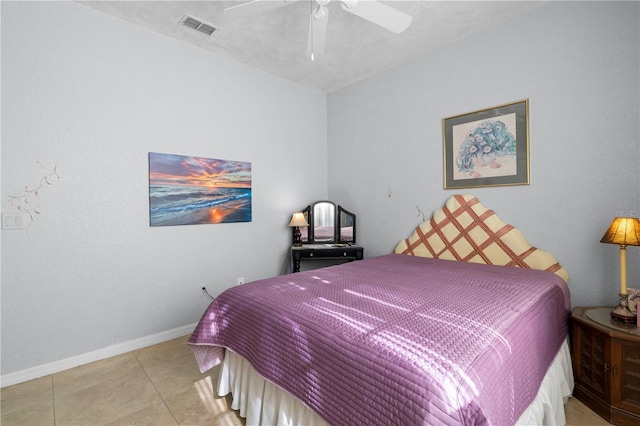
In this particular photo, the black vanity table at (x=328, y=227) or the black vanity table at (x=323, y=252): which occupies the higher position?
the black vanity table at (x=328, y=227)

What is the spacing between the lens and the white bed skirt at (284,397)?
1346 mm

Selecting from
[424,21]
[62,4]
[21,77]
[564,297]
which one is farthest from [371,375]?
[62,4]

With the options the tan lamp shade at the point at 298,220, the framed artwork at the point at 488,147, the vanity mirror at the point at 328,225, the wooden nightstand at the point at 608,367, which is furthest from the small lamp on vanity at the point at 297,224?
the wooden nightstand at the point at 608,367

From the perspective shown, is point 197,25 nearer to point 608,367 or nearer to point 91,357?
point 91,357

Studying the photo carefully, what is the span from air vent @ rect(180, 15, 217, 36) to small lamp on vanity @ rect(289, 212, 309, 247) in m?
1.96

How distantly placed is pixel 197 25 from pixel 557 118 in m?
2.94

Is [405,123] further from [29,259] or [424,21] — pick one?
[29,259]

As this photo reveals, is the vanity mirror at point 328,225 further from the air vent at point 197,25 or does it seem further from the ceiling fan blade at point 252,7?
the ceiling fan blade at point 252,7

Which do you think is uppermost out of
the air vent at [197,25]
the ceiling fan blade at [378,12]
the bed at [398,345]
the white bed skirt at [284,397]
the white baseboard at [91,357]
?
the air vent at [197,25]

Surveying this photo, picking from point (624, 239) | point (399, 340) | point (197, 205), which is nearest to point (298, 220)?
point (197, 205)

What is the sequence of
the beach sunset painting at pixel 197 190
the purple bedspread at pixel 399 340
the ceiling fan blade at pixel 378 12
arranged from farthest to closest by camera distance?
the beach sunset painting at pixel 197 190, the ceiling fan blade at pixel 378 12, the purple bedspread at pixel 399 340

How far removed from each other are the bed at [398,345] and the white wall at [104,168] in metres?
1.12

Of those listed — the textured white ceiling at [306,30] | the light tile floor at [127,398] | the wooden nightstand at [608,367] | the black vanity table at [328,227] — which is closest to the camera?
the wooden nightstand at [608,367]

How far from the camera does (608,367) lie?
1.64 meters
